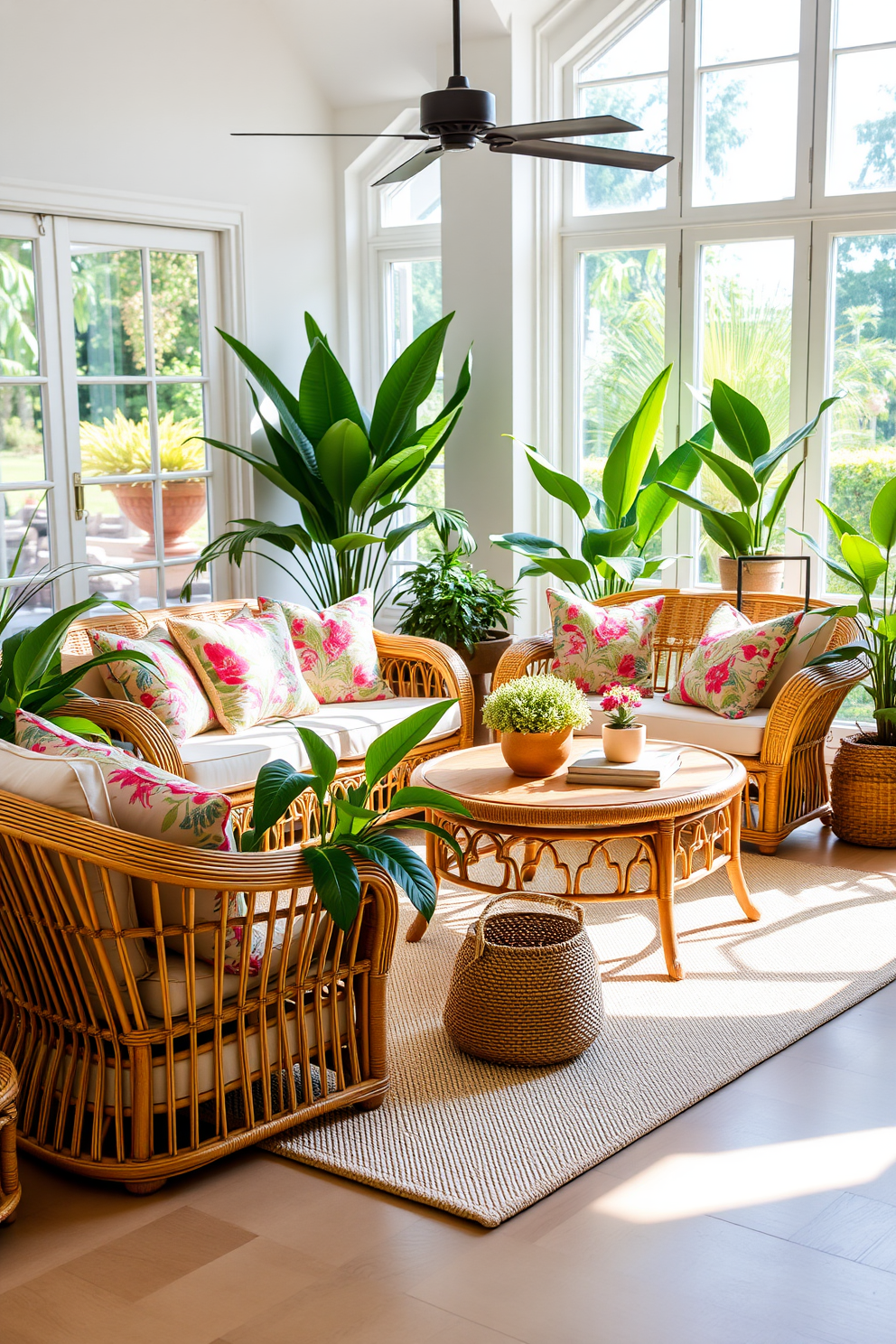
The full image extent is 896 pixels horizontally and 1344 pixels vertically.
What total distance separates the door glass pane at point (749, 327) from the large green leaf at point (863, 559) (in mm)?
1323

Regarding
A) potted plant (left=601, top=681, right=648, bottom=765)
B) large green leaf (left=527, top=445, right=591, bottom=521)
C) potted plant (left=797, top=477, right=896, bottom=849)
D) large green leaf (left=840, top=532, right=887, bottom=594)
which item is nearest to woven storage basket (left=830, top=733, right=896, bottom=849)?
potted plant (left=797, top=477, right=896, bottom=849)

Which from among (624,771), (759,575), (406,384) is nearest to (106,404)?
(406,384)

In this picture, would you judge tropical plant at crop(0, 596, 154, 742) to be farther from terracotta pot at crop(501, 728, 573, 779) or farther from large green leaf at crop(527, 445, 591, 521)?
large green leaf at crop(527, 445, 591, 521)

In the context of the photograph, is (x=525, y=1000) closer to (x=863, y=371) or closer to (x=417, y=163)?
(x=417, y=163)

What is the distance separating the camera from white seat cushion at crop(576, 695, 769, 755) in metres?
4.31

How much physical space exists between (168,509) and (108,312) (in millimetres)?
849

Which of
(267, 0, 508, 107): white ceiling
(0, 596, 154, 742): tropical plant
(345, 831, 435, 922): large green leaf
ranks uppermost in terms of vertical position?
(267, 0, 508, 107): white ceiling

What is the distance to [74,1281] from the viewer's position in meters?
2.16

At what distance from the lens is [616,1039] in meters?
3.07

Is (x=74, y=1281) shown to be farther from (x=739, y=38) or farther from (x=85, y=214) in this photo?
(x=739, y=38)


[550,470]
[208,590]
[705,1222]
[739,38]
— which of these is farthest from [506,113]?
[705,1222]

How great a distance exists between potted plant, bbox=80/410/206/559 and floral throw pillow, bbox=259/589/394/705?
122 cm

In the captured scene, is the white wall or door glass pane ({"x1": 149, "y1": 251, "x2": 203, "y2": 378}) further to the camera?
door glass pane ({"x1": 149, "y1": 251, "x2": 203, "y2": 378})

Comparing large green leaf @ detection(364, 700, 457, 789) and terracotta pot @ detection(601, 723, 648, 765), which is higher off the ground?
large green leaf @ detection(364, 700, 457, 789)
